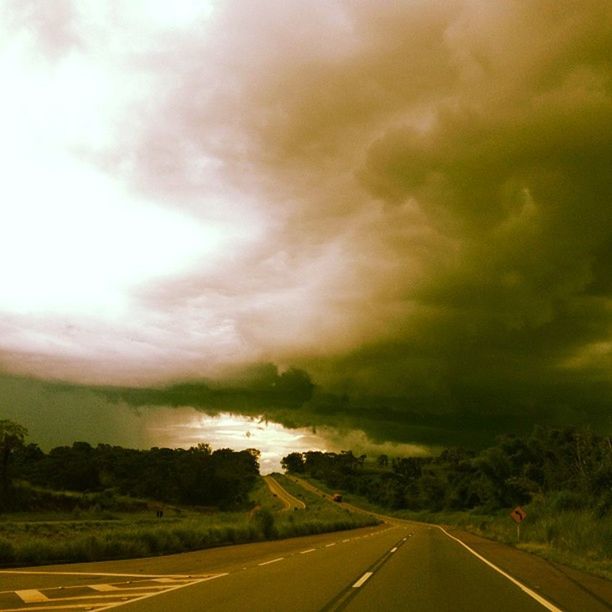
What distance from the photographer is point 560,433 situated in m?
103

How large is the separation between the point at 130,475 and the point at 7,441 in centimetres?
3489

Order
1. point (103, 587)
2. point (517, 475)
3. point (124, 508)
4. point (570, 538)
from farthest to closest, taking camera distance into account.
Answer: point (517, 475), point (124, 508), point (570, 538), point (103, 587)

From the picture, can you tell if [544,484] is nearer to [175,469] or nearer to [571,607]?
[175,469]

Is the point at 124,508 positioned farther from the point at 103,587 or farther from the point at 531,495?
the point at 103,587

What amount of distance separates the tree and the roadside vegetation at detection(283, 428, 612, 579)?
202 ft

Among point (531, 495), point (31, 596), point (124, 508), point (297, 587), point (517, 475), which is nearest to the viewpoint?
point (31, 596)

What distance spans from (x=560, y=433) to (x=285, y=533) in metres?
74.2

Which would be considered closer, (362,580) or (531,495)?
(362,580)

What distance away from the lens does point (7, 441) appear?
9644 cm

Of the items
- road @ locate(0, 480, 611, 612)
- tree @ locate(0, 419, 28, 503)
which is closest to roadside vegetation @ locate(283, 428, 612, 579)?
road @ locate(0, 480, 611, 612)

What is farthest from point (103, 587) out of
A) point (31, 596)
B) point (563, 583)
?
point (563, 583)

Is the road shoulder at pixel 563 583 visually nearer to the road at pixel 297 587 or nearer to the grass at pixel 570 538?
the road at pixel 297 587

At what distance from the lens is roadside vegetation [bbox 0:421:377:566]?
24.0 meters

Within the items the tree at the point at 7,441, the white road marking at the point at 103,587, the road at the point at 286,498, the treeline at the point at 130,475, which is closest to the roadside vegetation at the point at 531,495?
the white road marking at the point at 103,587
